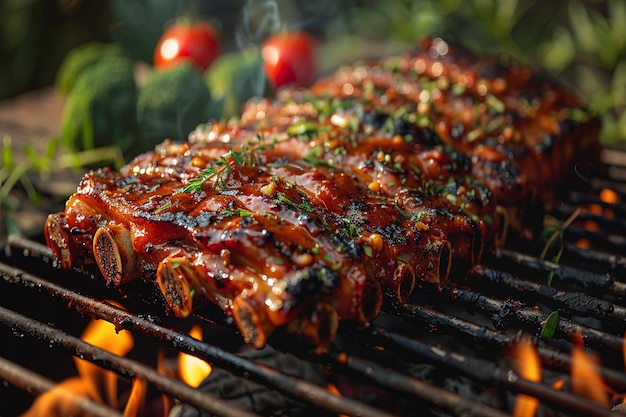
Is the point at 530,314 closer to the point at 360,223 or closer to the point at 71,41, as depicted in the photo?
the point at 360,223

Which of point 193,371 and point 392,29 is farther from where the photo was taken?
point 392,29

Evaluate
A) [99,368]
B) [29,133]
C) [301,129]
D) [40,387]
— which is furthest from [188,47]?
[40,387]

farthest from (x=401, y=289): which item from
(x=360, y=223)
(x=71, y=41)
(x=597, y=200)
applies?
(x=71, y=41)

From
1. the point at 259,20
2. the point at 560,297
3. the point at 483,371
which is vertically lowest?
the point at 483,371

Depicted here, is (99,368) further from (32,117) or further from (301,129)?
(32,117)

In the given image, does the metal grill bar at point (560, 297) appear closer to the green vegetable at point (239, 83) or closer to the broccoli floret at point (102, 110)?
the green vegetable at point (239, 83)

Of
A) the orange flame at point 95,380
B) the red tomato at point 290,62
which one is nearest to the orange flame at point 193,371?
the orange flame at point 95,380

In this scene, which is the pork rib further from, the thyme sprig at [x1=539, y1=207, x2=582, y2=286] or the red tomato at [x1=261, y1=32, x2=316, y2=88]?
the red tomato at [x1=261, y1=32, x2=316, y2=88]
